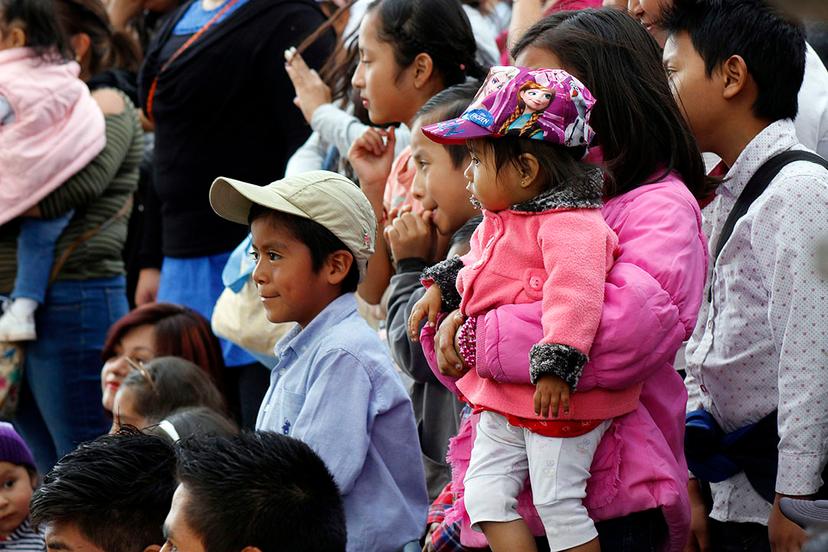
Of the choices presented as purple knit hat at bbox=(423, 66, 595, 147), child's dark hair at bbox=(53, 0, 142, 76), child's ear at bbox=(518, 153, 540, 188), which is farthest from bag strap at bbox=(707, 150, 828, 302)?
child's dark hair at bbox=(53, 0, 142, 76)

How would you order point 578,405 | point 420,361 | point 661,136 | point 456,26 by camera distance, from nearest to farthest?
point 578,405 → point 661,136 → point 420,361 → point 456,26

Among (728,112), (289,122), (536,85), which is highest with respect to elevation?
(536,85)

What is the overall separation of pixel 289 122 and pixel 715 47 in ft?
8.18

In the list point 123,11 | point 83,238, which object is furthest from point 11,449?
point 123,11

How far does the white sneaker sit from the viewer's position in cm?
525

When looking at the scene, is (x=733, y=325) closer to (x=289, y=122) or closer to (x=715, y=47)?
(x=715, y=47)

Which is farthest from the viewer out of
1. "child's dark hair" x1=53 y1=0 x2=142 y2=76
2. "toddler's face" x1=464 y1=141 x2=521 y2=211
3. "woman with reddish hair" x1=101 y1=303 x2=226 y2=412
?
"child's dark hair" x1=53 y1=0 x2=142 y2=76

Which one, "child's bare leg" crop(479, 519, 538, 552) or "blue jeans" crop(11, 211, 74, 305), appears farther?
"blue jeans" crop(11, 211, 74, 305)

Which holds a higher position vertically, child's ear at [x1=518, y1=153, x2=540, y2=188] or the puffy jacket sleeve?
child's ear at [x1=518, y1=153, x2=540, y2=188]

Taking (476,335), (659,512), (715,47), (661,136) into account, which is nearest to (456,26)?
(715,47)

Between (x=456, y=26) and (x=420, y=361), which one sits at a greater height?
(x=456, y=26)

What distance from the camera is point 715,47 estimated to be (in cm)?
319

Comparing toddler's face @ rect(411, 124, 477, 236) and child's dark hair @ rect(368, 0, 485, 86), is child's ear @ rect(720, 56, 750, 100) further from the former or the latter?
child's dark hair @ rect(368, 0, 485, 86)

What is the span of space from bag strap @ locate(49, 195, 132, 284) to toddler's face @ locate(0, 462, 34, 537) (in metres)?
1.48
